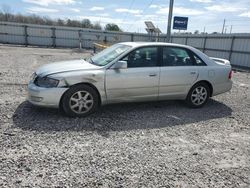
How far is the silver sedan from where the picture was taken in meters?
4.70

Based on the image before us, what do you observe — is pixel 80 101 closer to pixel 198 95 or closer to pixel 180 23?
pixel 198 95

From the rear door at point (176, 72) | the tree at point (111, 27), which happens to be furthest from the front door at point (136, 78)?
the tree at point (111, 27)

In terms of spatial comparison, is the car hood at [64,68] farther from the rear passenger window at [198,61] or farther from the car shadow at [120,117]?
the rear passenger window at [198,61]

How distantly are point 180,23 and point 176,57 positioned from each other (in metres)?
9.59

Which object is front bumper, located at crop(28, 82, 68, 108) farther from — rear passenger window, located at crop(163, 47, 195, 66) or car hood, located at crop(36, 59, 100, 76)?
rear passenger window, located at crop(163, 47, 195, 66)

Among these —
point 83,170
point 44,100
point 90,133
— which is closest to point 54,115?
point 44,100

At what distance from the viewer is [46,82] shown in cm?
470

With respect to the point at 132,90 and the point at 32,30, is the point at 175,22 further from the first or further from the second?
the point at 32,30

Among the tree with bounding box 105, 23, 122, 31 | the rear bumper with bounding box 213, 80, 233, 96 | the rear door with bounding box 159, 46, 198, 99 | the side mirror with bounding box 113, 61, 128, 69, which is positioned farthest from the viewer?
the tree with bounding box 105, 23, 122, 31

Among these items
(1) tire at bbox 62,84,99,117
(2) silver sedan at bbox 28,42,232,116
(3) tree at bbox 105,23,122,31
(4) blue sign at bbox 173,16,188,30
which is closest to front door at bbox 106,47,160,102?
(2) silver sedan at bbox 28,42,232,116

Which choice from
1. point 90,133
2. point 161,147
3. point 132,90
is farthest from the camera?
point 132,90

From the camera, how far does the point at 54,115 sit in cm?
488

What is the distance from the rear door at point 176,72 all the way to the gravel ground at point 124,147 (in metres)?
0.47

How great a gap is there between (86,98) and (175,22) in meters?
11.0
